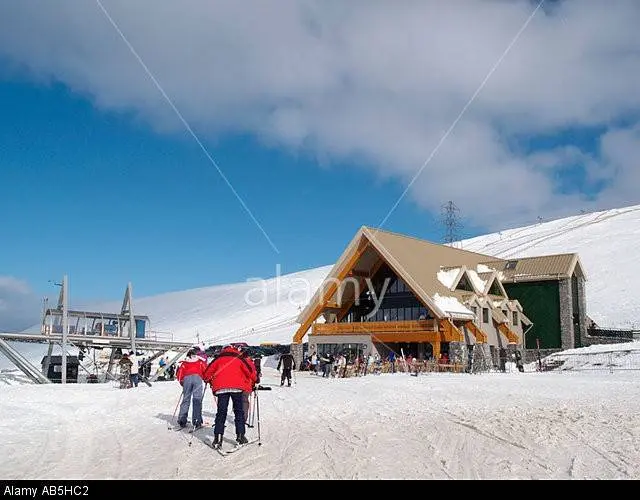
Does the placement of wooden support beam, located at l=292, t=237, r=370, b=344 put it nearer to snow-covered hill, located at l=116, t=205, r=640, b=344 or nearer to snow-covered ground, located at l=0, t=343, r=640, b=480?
snow-covered ground, located at l=0, t=343, r=640, b=480

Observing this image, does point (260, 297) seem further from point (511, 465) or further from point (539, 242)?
point (511, 465)

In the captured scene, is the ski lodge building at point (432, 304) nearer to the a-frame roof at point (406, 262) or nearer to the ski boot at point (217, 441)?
the a-frame roof at point (406, 262)

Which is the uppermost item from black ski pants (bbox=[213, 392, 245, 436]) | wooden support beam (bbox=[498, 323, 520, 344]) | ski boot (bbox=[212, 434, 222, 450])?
wooden support beam (bbox=[498, 323, 520, 344])

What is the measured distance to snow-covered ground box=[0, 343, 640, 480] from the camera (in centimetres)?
766

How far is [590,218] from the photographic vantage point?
128 m

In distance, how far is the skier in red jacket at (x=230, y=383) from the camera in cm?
947

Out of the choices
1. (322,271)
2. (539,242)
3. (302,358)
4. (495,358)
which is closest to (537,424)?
(495,358)

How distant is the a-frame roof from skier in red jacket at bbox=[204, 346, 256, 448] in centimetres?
2807

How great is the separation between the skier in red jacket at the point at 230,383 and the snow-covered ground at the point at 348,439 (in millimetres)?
386

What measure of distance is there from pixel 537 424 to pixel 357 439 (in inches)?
148

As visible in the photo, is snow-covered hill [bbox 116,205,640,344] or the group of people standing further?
snow-covered hill [bbox 116,205,640,344]

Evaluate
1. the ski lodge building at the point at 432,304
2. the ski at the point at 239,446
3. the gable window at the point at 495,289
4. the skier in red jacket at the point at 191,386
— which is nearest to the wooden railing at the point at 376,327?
the ski lodge building at the point at 432,304

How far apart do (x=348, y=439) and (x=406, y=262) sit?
3160 centimetres

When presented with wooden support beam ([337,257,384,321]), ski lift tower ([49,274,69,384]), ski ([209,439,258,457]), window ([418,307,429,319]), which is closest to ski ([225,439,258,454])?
ski ([209,439,258,457])
